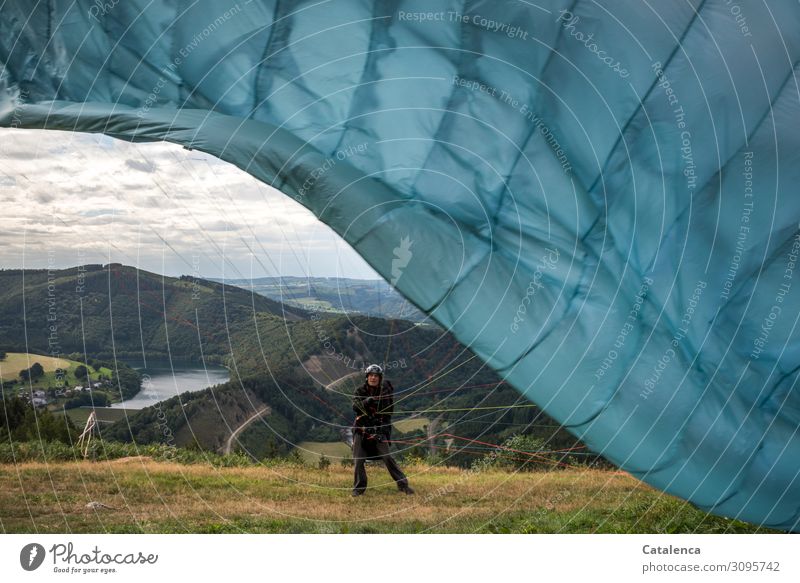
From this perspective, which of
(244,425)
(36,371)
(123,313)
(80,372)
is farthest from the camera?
(123,313)

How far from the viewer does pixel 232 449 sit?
9.87 m

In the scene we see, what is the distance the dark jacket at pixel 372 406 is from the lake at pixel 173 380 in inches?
55.1

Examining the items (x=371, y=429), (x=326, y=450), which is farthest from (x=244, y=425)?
(x=371, y=429)

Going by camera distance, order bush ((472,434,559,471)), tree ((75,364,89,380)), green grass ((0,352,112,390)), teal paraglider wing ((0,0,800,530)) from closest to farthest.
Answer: teal paraglider wing ((0,0,800,530)) → bush ((472,434,559,471)) → green grass ((0,352,112,390)) → tree ((75,364,89,380))

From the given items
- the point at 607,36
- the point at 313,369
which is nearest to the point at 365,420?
the point at 313,369

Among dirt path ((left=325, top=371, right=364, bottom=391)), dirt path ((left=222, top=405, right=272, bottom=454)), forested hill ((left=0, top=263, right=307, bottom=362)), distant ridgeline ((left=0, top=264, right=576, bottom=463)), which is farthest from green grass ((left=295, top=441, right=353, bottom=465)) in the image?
forested hill ((left=0, top=263, right=307, bottom=362))

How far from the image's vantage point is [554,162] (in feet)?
19.9

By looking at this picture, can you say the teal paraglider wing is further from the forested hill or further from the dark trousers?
the forested hill

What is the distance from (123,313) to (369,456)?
24.8ft

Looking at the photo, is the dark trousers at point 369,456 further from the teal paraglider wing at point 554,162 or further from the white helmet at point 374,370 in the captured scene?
the teal paraglider wing at point 554,162

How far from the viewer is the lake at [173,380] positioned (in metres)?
8.34

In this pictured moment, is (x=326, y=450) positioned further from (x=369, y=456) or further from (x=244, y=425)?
(x=244, y=425)

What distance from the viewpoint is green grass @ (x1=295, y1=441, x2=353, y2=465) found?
8875 mm

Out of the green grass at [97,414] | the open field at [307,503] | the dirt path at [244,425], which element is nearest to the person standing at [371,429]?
the open field at [307,503]
